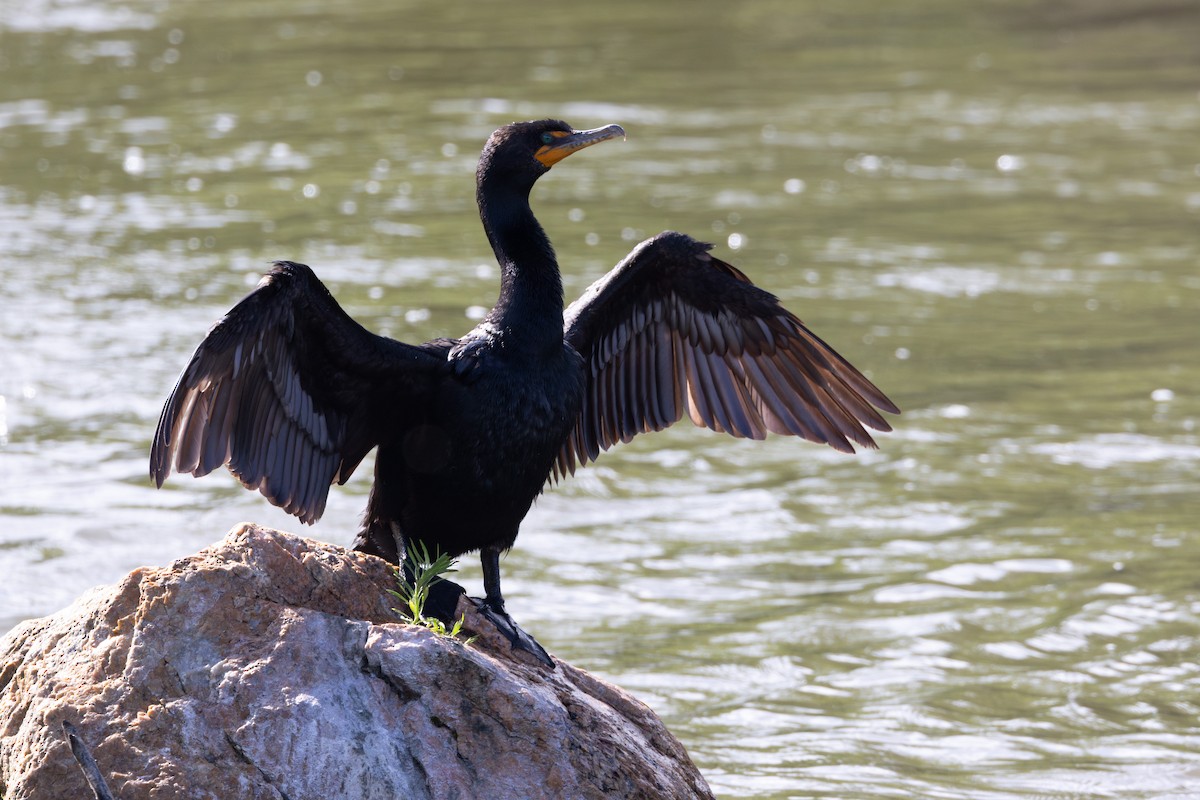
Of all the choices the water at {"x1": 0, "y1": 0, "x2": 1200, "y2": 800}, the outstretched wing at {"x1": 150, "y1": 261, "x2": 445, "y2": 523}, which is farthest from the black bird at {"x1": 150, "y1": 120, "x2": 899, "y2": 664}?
the water at {"x1": 0, "y1": 0, "x2": 1200, "y2": 800}

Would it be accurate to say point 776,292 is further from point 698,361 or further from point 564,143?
point 564,143

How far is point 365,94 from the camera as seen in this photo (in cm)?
1720

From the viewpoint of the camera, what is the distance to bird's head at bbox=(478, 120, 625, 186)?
17.0 ft

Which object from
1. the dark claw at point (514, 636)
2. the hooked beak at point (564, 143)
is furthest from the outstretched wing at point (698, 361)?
the dark claw at point (514, 636)

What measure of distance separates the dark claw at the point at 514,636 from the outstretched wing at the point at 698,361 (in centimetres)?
91

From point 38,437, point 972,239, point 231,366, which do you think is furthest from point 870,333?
point 231,366

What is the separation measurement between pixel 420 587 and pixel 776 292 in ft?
24.3

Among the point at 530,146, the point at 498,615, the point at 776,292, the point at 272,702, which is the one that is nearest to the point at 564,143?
the point at 530,146

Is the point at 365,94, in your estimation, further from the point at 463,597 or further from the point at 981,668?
the point at 463,597

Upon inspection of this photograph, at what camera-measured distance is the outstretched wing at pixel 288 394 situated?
4.46 meters

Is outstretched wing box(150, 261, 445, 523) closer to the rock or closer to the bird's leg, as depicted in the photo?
the rock

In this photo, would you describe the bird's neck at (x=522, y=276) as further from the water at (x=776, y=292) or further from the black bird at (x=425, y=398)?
the water at (x=776, y=292)

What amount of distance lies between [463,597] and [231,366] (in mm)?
974

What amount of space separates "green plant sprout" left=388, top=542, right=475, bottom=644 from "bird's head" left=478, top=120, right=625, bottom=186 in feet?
3.97
